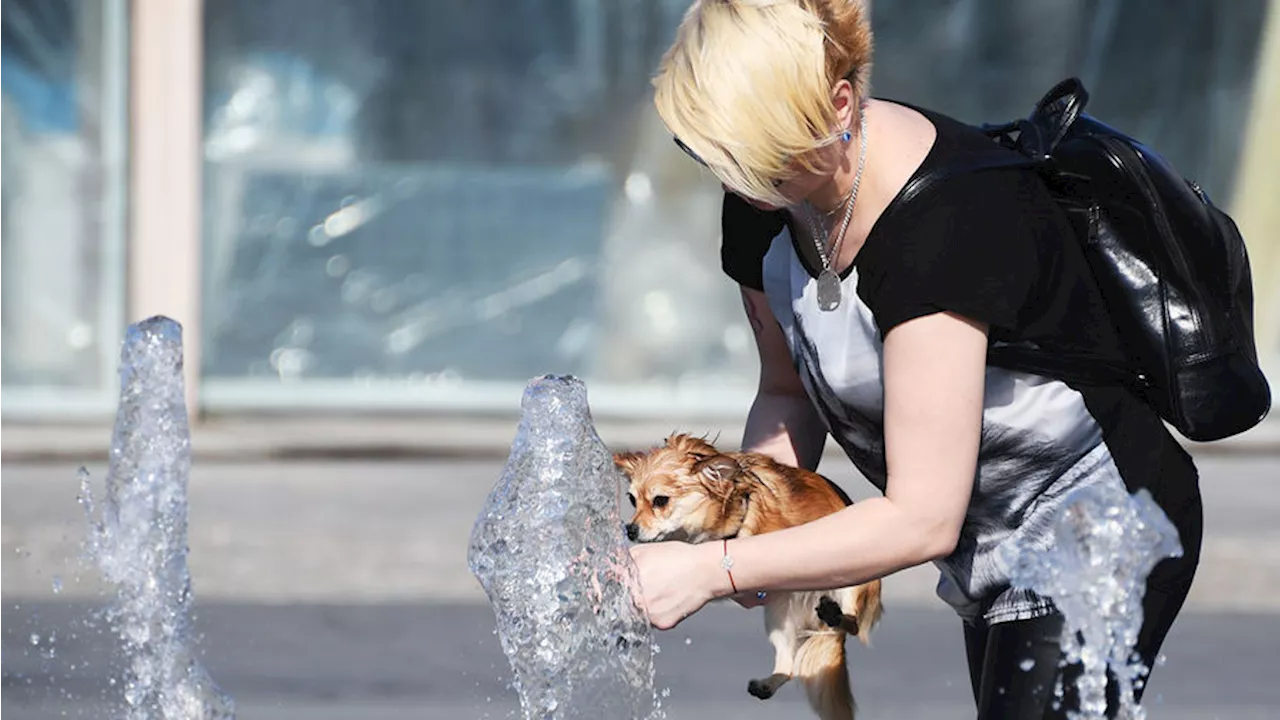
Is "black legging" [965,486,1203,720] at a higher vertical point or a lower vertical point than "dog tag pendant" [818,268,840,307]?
lower

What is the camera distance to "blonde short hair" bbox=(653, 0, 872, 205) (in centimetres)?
220

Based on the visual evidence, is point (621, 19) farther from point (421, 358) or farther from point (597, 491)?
point (597, 491)

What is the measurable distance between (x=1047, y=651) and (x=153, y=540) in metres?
1.94

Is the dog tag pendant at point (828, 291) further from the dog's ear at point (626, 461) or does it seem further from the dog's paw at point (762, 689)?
the dog's paw at point (762, 689)

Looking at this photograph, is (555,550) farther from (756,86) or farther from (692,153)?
(756,86)

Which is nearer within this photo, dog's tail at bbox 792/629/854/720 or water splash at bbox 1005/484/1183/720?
water splash at bbox 1005/484/1183/720

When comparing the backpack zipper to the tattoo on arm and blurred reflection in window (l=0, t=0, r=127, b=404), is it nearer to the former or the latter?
the tattoo on arm

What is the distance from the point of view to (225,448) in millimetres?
9547

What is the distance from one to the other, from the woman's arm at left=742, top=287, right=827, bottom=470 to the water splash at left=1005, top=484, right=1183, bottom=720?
45 cm

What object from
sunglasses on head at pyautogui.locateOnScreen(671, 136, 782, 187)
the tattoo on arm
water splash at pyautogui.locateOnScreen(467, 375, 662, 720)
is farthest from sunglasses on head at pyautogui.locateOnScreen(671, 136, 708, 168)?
the tattoo on arm

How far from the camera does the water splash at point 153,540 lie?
354 centimetres

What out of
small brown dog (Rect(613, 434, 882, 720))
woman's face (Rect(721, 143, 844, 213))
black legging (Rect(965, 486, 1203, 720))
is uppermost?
woman's face (Rect(721, 143, 844, 213))

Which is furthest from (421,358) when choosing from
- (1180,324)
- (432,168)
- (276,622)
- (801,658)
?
(1180,324)

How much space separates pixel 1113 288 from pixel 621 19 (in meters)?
8.31
